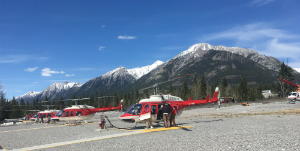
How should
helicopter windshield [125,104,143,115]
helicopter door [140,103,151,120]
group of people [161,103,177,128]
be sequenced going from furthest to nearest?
1. helicopter windshield [125,104,143,115]
2. helicopter door [140,103,151,120]
3. group of people [161,103,177,128]

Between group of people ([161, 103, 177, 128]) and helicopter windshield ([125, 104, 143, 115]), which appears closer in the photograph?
group of people ([161, 103, 177, 128])

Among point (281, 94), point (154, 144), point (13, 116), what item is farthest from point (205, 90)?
point (13, 116)

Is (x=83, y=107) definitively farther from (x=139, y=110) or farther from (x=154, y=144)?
(x=154, y=144)

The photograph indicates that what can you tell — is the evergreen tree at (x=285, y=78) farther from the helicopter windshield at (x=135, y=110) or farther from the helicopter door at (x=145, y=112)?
the helicopter windshield at (x=135, y=110)

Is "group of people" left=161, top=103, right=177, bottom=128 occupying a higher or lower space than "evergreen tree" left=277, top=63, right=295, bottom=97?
lower

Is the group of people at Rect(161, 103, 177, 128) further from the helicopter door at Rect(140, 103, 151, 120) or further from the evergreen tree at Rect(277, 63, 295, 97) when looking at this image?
the evergreen tree at Rect(277, 63, 295, 97)

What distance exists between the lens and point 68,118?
28.8 meters

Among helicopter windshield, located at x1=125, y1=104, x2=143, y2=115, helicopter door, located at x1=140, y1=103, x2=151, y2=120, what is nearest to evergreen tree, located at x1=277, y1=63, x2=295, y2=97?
helicopter door, located at x1=140, y1=103, x2=151, y2=120

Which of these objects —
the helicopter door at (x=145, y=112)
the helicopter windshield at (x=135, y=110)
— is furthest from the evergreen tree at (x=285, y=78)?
the helicopter windshield at (x=135, y=110)

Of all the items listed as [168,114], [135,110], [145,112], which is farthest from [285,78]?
[135,110]

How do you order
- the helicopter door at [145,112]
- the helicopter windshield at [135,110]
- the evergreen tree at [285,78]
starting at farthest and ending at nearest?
the evergreen tree at [285,78] < the helicopter windshield at [135,110] < the helicopter door at [145,112]

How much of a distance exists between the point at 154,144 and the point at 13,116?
413 ft

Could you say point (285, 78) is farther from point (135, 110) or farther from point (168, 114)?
point (135, 110)

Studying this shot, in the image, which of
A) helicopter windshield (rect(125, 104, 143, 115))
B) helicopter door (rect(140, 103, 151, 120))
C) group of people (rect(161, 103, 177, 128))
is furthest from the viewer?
helicopter windshield (rect(125, 104, 143, 115))
